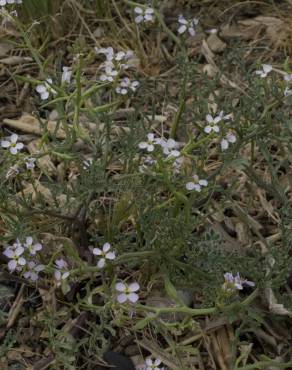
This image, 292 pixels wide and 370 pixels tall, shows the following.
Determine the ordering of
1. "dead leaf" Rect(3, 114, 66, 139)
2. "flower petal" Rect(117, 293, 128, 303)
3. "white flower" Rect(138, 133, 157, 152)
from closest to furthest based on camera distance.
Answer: "flower petal" Rect(117, 293, 128, 303), "white flower" Rect(138, 133, 157, 152), "dead leaf" Rect(3, 114, 66, 139)

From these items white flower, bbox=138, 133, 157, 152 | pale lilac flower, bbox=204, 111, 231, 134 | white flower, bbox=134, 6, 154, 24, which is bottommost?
white flower, bbox=138, 133, 157, 152

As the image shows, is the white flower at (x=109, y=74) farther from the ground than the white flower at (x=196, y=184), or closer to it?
farther from the ground

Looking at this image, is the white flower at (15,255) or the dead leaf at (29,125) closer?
the white flower at (15,255)

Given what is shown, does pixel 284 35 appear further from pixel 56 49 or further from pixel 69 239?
pixel 69 239

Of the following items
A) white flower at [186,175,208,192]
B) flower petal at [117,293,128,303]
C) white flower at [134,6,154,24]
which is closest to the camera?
flower petal at [117,293,128,303]

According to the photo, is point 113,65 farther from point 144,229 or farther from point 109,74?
point 144,229

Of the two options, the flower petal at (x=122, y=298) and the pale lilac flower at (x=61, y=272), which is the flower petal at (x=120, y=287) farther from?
the pale lilac flower at (x=61, y=272)

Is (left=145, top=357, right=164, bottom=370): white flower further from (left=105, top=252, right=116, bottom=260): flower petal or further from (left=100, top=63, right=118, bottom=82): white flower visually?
(left=100, top=63, right=118, bottom=82): white flower

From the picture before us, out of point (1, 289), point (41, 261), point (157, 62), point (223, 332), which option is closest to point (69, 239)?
point (41, 261)

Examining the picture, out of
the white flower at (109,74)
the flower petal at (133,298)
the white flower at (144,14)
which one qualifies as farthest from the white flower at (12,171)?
the white flower at (144,14)

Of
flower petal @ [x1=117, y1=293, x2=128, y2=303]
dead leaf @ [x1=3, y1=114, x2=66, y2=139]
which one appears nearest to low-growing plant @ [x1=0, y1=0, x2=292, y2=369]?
flower petal @ [x1=117, y1=293, x2=128, y2=303]

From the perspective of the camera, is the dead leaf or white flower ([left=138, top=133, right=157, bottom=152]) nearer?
white flower ([left=138, top=133, right=157, bottom=152])
